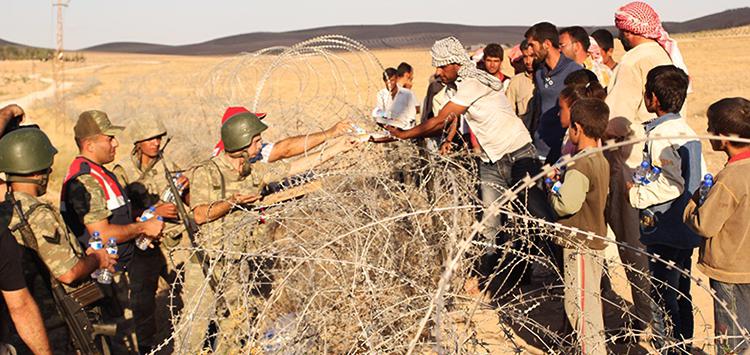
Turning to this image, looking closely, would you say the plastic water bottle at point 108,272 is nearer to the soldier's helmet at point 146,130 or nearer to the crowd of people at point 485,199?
the crowd of people at point 485,199

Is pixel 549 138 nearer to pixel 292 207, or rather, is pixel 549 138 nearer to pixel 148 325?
pixel 292 207

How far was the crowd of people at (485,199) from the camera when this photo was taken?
3.41m

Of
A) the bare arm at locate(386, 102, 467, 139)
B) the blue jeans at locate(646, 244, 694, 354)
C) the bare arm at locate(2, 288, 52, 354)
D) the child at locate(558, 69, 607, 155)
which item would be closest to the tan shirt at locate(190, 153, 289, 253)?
the bare arm at locate(386, 102, 467, 139)

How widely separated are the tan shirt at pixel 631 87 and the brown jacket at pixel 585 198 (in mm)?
724

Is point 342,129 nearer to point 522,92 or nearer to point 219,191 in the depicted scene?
point 219,191

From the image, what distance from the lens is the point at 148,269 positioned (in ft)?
17.1

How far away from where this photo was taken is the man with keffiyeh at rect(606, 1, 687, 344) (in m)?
4.55

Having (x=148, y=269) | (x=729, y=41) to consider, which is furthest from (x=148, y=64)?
(x=148, y=269)

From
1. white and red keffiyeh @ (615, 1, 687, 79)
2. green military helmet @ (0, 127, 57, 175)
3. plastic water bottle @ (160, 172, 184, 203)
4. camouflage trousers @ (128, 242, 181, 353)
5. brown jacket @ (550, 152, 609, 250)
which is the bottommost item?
camouflage trousers @ (128, 242, 181, 353)

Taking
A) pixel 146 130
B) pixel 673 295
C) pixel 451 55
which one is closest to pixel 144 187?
pixel 146 130

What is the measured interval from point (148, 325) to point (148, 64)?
1984 inches

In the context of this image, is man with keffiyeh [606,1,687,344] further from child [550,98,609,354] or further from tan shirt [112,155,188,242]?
tan shirt [112,155,188,242]

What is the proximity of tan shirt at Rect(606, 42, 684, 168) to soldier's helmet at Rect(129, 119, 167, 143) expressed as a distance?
117 inches

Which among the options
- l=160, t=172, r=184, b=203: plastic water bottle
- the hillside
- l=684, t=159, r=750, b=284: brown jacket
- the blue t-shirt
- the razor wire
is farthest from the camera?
the hillside
